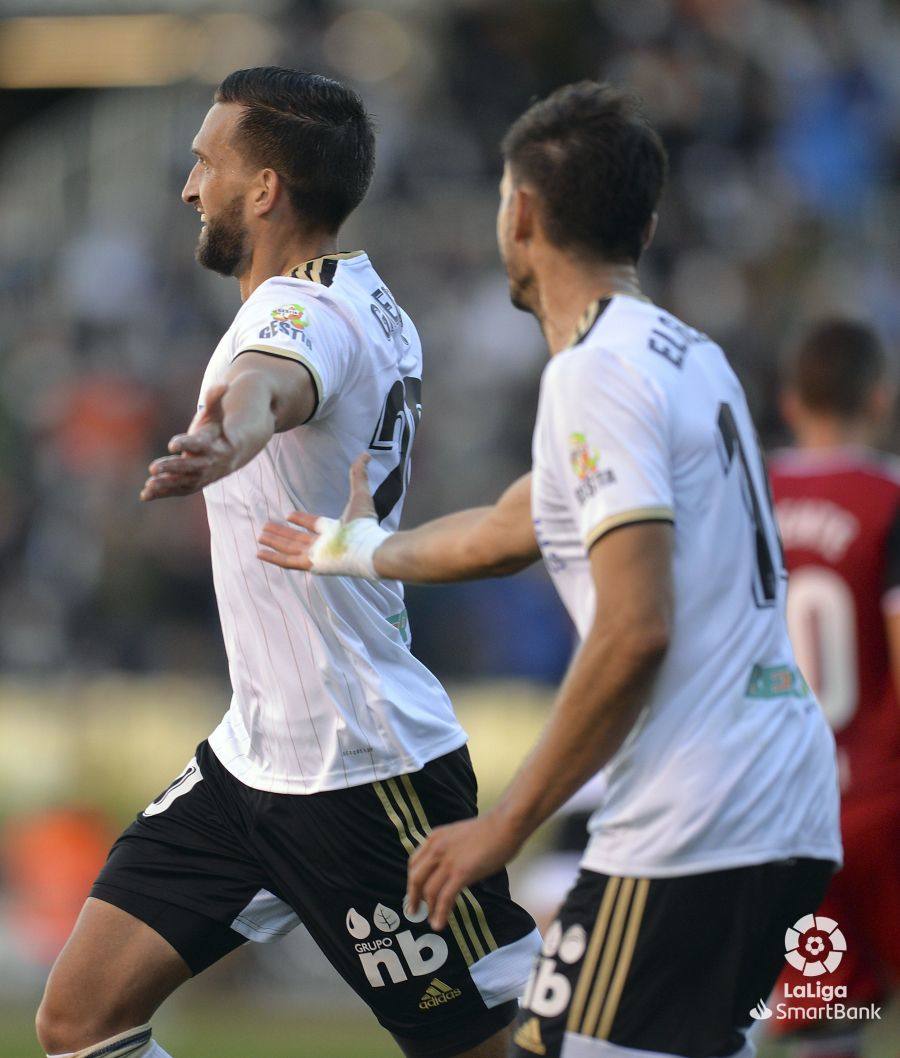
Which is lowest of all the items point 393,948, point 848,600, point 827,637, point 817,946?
point 817,946

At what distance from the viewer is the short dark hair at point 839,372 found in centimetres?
561

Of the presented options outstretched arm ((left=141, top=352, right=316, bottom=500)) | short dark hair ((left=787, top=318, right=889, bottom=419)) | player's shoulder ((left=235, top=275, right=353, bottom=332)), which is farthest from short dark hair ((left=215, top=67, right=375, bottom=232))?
short dark hair ((left=787, top=318, right=889, bottom=419))

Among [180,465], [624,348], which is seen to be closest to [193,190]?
[180,465]

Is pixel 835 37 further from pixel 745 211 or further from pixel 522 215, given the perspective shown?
pixel 522 215

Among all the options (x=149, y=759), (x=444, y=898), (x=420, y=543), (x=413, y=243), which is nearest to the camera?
(x=444, y=898)

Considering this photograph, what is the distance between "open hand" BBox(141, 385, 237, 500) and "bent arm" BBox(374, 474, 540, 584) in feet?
1.31

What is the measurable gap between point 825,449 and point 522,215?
90.1 inches

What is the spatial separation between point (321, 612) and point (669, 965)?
Answer: 147cm

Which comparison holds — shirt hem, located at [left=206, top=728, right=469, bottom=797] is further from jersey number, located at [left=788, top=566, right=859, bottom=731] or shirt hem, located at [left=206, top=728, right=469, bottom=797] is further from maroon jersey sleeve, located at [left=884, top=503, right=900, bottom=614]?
maroon jersey sleeve, located at [left=884, top=503, right=900, bottom=614]

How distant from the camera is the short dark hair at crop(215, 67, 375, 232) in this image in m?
4.68

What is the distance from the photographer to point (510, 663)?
11.5m

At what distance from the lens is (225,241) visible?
4719 mm

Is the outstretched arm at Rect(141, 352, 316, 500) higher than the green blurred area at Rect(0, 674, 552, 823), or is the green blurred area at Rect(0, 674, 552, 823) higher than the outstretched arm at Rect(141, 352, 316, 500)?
the outstretched arm at Rect(141, 352, 316, 500)

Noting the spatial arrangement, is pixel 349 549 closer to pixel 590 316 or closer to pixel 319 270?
pixel 590 316
